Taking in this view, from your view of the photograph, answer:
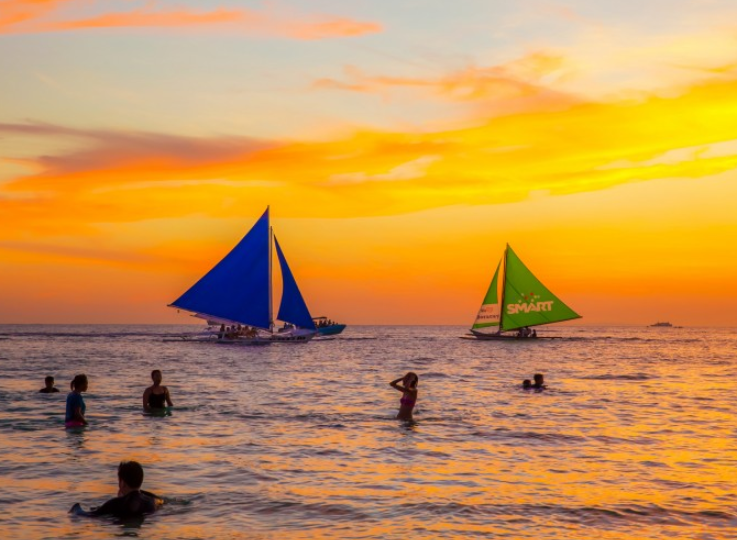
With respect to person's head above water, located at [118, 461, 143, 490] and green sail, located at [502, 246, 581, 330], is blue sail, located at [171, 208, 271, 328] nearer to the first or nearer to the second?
green sail, located at [502, 246, 581, 330]

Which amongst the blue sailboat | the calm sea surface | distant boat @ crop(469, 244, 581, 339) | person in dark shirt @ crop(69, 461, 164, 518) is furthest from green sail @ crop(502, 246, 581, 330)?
person in dark shirt @ crop(69, 461, 164, 518)

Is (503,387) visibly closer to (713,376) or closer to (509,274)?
(713,376)

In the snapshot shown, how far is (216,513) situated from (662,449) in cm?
1270

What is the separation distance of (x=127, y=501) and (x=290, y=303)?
8595cm

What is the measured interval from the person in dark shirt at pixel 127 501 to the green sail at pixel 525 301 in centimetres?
9787

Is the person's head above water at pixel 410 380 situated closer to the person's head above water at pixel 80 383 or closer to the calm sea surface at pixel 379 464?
the calm sea surface at pixel 379 464

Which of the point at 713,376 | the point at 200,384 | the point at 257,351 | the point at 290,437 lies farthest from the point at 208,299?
the point at 290,437

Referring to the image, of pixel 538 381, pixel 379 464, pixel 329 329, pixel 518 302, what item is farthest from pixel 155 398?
pixel 329 329

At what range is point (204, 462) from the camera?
1961 centimetres

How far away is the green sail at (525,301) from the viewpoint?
362 ft

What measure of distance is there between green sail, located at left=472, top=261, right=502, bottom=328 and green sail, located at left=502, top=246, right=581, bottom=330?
1225mm

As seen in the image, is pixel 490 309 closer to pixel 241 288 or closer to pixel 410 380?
pixel 241 288

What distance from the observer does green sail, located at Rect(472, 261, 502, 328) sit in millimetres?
110963

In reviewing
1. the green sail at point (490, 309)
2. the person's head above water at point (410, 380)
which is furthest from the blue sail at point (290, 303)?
the person's head above water at point (410, 380)
